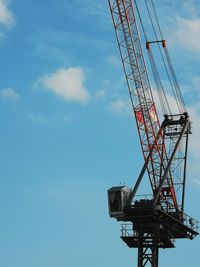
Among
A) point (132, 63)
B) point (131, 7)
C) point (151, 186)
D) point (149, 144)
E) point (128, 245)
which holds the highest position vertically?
point (131, 7)

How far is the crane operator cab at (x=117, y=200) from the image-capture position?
111312 millimetres

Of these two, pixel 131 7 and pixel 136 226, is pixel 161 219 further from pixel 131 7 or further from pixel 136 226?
pixel 131 7

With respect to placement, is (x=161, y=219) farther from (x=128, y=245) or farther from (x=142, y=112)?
(x=142, y=112)

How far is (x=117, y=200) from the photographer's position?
4405 inches

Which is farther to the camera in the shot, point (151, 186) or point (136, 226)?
point (151, 186)

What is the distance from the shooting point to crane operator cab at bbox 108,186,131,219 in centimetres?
11131

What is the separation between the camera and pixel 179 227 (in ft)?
377

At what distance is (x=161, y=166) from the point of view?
393 ft

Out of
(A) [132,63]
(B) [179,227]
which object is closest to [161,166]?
(B) [179,227]

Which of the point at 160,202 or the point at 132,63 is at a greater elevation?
the point at 132,63

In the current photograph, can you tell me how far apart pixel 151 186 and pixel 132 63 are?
2234 cm

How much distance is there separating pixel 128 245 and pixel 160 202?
9.12 metres

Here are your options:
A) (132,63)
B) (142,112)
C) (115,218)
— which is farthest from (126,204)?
(132,63)

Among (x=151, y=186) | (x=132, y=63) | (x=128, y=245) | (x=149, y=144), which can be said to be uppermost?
(x=132, y=63)
